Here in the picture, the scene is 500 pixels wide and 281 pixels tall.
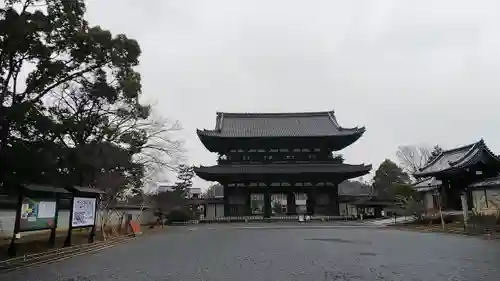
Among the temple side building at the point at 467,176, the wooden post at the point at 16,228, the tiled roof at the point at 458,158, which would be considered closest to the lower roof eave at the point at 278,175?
the tiled roof at the point at 458,158

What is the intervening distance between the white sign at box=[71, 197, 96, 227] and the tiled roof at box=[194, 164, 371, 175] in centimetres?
2247

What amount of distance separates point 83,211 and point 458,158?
2757 centimetres

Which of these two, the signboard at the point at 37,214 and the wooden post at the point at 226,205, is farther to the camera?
the wooden post at the point at 226,205

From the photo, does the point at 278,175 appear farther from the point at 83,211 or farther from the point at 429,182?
the point at 83,211

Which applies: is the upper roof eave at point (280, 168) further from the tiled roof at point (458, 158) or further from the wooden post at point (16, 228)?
the wooden post at point (16, 228)

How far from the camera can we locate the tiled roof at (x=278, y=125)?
43875 millimetres

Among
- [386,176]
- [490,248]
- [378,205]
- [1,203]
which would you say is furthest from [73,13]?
[386,176]

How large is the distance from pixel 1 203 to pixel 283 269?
37.1 feet

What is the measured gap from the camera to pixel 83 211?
17703 mm

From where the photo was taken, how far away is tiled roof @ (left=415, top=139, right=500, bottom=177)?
94.2 feet

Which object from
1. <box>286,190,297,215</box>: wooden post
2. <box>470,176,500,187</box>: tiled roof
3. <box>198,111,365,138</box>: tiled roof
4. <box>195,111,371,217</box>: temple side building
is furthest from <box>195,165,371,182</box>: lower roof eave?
<box>470,176,500,187</box>: tiled roof

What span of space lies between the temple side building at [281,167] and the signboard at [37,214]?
2623 centimetres

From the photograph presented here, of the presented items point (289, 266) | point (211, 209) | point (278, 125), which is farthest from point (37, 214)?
point (278, 125)

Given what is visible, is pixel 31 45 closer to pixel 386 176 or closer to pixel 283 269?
pixel 283 269
